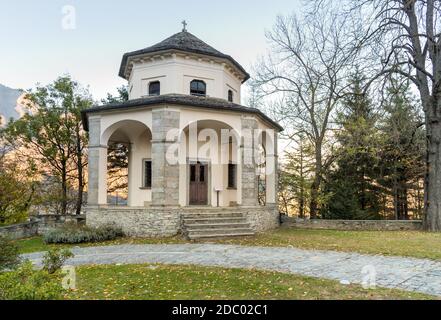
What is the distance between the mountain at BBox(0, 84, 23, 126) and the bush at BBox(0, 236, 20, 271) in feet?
70.2

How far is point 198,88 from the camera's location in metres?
17.2

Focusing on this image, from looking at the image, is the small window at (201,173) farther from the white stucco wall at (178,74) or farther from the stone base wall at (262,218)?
the white stucco wall at (178,74)

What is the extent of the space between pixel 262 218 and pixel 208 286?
10.0 metres

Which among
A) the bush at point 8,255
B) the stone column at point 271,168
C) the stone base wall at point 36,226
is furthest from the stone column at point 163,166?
the bush at point 8,255

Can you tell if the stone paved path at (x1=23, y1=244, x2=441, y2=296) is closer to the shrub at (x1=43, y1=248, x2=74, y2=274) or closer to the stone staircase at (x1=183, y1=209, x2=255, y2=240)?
the stone staircase at (x1=183, y1=209, x2=255, y2=240)

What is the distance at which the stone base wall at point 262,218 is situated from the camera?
1483cm

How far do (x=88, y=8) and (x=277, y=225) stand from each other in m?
13.7

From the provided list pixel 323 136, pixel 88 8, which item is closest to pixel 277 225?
pixel 323 136

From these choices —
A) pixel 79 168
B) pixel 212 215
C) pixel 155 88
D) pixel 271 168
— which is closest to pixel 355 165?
pixel 271 168

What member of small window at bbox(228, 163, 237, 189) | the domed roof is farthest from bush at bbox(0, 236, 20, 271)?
small window at bbox(228, 163, 237, 189)

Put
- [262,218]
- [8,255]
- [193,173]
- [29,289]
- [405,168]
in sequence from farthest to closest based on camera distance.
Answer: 1. [405,168]
2. [193,173]
3. [262,218]
4. [8,255]
5. [29,289]

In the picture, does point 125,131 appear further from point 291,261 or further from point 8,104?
point 8,104

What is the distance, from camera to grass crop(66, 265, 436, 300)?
5.33 m

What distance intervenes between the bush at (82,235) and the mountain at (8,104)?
14.8 metres
